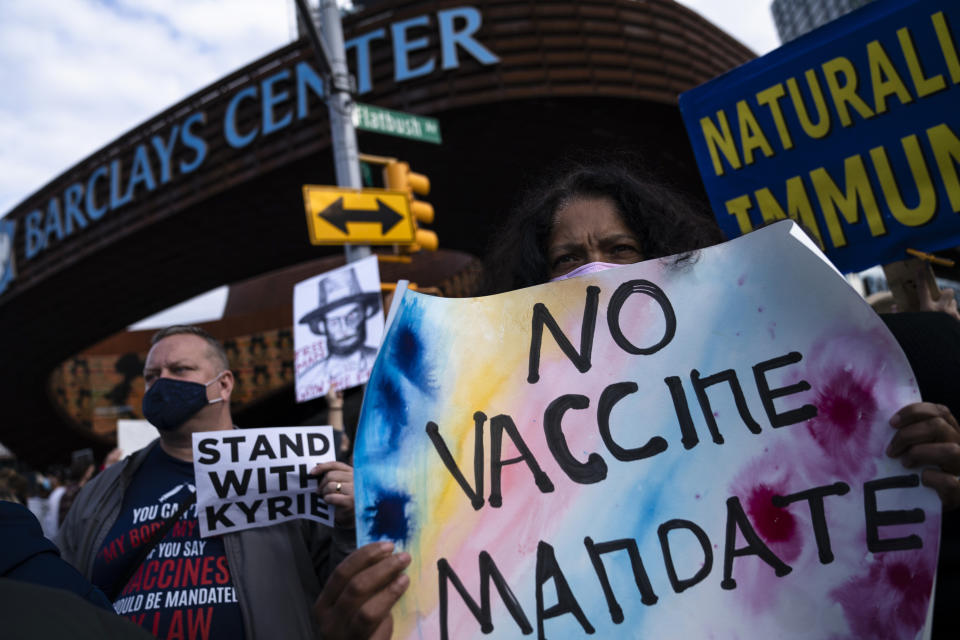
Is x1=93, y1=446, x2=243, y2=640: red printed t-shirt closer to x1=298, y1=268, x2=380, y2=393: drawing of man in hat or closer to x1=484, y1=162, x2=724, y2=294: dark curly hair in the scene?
x1=484, y1=162, x2=724, y2=294: dark curly hair

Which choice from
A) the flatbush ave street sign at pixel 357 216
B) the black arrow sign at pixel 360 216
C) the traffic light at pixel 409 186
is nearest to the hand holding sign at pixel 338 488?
the flatbush ave street sign at pixel 357 216

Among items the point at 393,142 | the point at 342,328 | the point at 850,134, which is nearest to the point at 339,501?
the point at 850,134

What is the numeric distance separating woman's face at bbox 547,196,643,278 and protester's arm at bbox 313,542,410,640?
0.77 meters

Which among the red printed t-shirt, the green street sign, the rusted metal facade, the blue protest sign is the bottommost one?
the red printed t-shirt

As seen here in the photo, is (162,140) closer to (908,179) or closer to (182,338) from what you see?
(182,338)

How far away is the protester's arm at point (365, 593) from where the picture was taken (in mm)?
967

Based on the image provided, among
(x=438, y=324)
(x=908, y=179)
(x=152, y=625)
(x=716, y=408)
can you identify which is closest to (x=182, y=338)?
Answer: (x=152, y=625)

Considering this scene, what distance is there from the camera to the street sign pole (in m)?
5.92

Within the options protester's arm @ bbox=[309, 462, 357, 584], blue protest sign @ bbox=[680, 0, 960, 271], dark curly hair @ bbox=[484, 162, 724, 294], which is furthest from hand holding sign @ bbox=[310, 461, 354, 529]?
blue protest sign @ bbox=[680, 0, 960, 271]

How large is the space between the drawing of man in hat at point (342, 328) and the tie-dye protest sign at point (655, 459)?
303 centimetres

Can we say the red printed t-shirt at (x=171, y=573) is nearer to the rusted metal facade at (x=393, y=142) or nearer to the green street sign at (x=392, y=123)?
the green street sign at (x=392, y=123)

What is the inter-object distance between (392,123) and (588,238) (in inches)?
200

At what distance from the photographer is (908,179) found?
7.26ft

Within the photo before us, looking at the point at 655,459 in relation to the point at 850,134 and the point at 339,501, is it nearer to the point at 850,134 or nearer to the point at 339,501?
the point at 339,501
